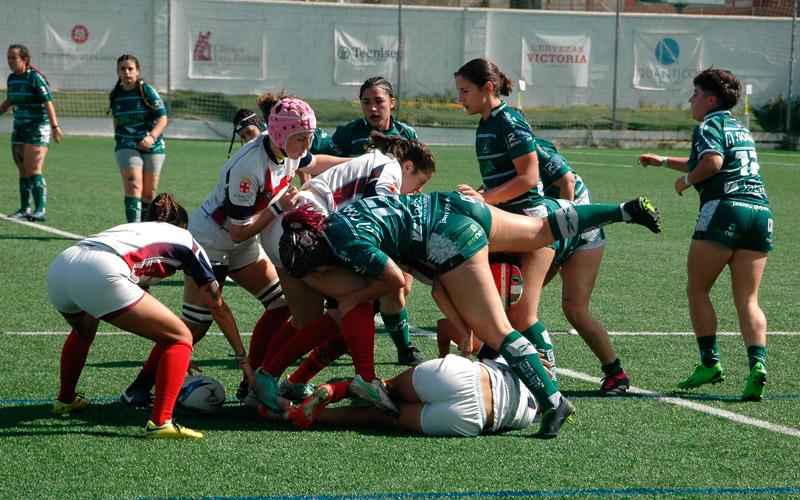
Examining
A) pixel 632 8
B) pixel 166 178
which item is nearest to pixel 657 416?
pixel 166 178

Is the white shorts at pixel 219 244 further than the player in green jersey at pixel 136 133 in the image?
No

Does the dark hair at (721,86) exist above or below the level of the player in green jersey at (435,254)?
above

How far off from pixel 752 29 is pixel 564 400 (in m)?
30.8

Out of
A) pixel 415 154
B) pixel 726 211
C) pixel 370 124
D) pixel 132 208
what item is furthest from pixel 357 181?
pixel 132 208

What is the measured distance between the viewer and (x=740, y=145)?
6207mm

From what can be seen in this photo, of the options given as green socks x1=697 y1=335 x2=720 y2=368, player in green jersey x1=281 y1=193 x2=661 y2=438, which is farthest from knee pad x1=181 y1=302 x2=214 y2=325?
green socks x1=697 y1=335 x2=720 y2=368

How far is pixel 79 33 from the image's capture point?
3025 centimetres

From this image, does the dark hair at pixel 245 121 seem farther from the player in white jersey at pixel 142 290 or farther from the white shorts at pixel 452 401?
the white shorts at pixel 452 401

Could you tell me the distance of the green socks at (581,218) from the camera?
5410 mm

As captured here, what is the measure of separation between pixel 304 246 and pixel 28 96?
9365mm

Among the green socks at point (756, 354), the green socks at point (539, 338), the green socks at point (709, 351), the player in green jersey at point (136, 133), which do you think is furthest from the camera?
the player in green jersey at point (136, 133)

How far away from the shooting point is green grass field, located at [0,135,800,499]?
14.5 ft

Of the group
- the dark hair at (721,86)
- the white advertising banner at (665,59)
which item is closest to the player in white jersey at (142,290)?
the dark hair at (721,86)

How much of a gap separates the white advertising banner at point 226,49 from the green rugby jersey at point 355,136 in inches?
930
